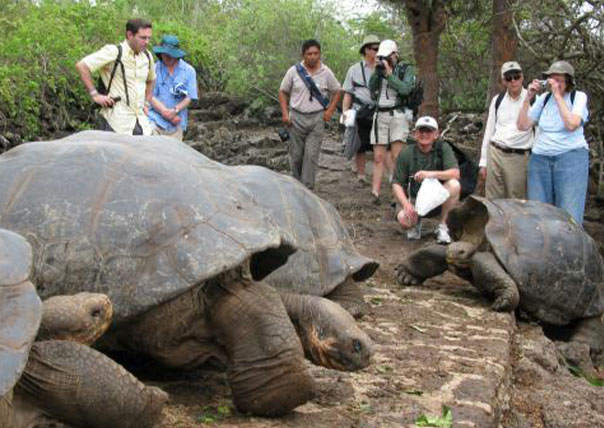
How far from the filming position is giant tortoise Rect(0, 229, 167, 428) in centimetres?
223

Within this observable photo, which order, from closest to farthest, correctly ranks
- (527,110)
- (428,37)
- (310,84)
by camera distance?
(527,110) → (310,84) → (428,37)

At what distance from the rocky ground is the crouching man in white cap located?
15.8 inches

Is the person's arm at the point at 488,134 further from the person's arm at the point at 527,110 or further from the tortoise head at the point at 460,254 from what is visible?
the tortoise head at the point at 460,254

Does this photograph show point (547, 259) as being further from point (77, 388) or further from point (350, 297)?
point (77, 388)

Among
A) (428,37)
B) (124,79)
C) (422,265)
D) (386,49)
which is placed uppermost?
(428,37)

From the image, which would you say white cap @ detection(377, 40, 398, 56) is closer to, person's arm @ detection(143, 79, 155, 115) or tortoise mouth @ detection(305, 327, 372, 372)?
person's arm @ detection(143, 79, 155, 115)

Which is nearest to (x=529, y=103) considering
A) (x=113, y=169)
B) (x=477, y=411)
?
(x=477, y=411)

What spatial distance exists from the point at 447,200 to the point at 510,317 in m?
2.07

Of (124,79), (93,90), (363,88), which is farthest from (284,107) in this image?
(93,90)

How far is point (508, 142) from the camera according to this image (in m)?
7.49

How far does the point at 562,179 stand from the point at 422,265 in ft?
4.42

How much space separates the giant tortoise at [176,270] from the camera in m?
2.93

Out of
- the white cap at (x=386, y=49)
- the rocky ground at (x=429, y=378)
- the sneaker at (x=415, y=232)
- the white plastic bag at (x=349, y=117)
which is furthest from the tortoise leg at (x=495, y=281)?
the white plastic bag at (x=349, y=117)

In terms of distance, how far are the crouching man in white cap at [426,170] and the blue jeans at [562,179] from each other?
0.71 metres
